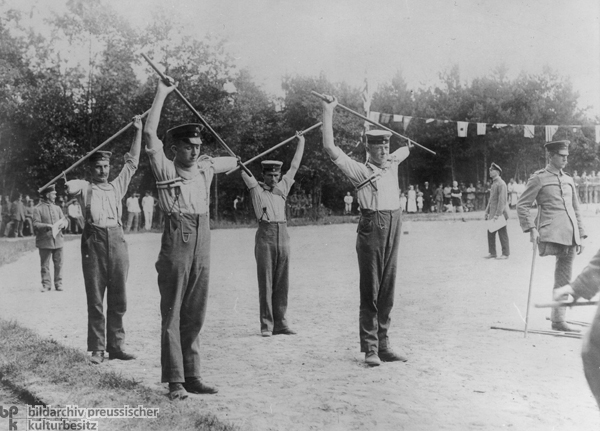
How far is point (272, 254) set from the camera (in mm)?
6473

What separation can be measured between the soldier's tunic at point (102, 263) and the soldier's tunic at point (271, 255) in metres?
1.44

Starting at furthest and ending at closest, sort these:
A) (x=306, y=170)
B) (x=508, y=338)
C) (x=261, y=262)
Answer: (x=306, y=170), (x=261, y=262), (x=508, y=338)

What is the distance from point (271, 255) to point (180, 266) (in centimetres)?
217

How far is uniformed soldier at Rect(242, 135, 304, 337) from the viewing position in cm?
641

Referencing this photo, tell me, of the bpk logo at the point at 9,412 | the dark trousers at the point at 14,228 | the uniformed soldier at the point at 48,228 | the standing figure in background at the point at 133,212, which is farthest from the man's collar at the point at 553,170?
the dark trousers at the point at 14,228

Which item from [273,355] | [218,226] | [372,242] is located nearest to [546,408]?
[372,242]

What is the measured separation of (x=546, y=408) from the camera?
409cm

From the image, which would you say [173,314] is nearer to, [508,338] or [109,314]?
[109,314]

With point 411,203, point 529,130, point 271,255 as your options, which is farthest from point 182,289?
point 411,203

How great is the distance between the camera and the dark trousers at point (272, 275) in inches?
253

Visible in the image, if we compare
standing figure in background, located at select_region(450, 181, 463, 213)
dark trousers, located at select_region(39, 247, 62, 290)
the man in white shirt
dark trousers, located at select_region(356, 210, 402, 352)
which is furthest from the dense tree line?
standing figure in background, located at select_region(450, 181, 463, 213)

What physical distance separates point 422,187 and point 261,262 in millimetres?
25537

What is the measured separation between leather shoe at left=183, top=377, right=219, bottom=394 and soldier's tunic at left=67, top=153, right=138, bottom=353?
51.6 inches

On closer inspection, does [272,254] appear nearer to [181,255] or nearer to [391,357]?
[391,357]
